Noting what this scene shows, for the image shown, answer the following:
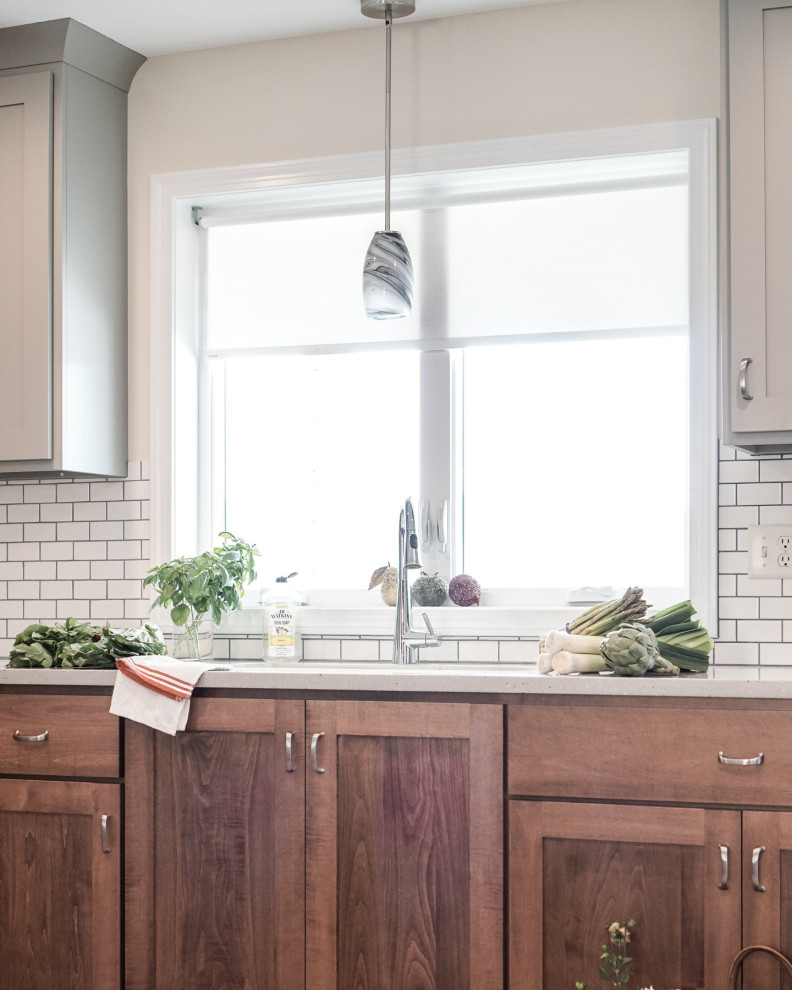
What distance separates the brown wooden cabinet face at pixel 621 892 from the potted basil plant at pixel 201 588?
1010 mm

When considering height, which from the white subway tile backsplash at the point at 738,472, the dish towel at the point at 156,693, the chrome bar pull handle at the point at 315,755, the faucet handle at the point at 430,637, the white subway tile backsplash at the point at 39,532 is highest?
the white subway tile backsplash at the point at 738,472

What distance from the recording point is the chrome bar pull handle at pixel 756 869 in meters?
2.16

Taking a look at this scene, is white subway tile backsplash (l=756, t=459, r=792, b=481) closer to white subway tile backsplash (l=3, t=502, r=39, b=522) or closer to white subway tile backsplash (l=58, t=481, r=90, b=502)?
white subway tile backsplash (l=58, t=481, r=90, b=502)

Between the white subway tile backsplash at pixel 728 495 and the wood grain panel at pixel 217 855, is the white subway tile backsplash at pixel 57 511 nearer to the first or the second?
the wood grain panel at pixel 217 855

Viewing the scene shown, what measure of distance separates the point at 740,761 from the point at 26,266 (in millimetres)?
2131

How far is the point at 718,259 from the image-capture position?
8.97ft

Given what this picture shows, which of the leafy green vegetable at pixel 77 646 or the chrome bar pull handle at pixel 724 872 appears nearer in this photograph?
the chrome bar pull handle at pixel 724 872

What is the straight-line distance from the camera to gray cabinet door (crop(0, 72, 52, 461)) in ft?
9.46

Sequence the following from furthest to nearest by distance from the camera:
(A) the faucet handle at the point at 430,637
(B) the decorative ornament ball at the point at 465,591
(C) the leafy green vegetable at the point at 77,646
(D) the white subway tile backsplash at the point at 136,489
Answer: (D) the white subway tile backsplash at the point at 136,489
(B) the decorative ornament ball at the point at 465,591
(A) the faucet handle at the point at 430,637
(C) the leafy green vegetable at the point at 77,646

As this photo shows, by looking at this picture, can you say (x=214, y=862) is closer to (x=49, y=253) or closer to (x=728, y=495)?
(x=728, y=495)

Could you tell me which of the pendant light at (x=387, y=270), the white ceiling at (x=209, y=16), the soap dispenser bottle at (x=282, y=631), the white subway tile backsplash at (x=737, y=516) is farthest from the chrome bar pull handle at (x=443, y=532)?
the white ceiling at (x=209, y=16)

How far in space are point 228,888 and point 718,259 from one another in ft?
6.19

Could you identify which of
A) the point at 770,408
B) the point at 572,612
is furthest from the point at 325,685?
the point at 770,408

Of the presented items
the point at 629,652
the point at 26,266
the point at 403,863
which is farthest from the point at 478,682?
the point at 26,266
